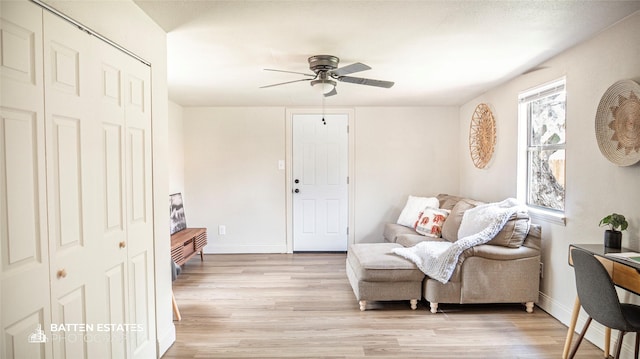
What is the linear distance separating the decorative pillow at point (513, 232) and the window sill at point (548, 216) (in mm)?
155

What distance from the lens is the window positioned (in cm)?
288

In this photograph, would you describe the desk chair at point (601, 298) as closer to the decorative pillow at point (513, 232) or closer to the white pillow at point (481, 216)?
the decorative pillow at point (513, 232)

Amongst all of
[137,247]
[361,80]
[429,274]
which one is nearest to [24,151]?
[137,247]

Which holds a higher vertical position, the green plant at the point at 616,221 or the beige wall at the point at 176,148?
the beige wall at the point at 176,148

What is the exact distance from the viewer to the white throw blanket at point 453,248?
9.27 feet

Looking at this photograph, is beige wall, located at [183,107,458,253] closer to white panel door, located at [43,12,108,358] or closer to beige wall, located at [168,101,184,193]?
beige wall, located at [168,101,184,193]

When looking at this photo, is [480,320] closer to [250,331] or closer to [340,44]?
[250,331]

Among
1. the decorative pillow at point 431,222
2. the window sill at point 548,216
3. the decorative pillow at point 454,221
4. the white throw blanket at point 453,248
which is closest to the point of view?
the window sill at point 548,216

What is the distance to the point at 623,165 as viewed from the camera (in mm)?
2111

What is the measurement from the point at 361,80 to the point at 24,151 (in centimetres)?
223

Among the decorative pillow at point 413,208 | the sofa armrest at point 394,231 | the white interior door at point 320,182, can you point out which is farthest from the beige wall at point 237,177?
the decorative pillow at point 413,208

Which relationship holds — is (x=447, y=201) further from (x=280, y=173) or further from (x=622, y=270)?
(x=622, y=270)

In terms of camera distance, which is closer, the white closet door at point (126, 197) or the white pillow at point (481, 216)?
A: the white closet door at point (126, 197)

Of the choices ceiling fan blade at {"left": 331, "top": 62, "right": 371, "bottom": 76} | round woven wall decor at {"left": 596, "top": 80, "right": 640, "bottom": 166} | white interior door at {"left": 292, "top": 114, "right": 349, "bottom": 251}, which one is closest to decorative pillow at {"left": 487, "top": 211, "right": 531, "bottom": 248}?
round woven wall decor at {"left": 596, "top": 80, "right": 640, "bottom": 166}
